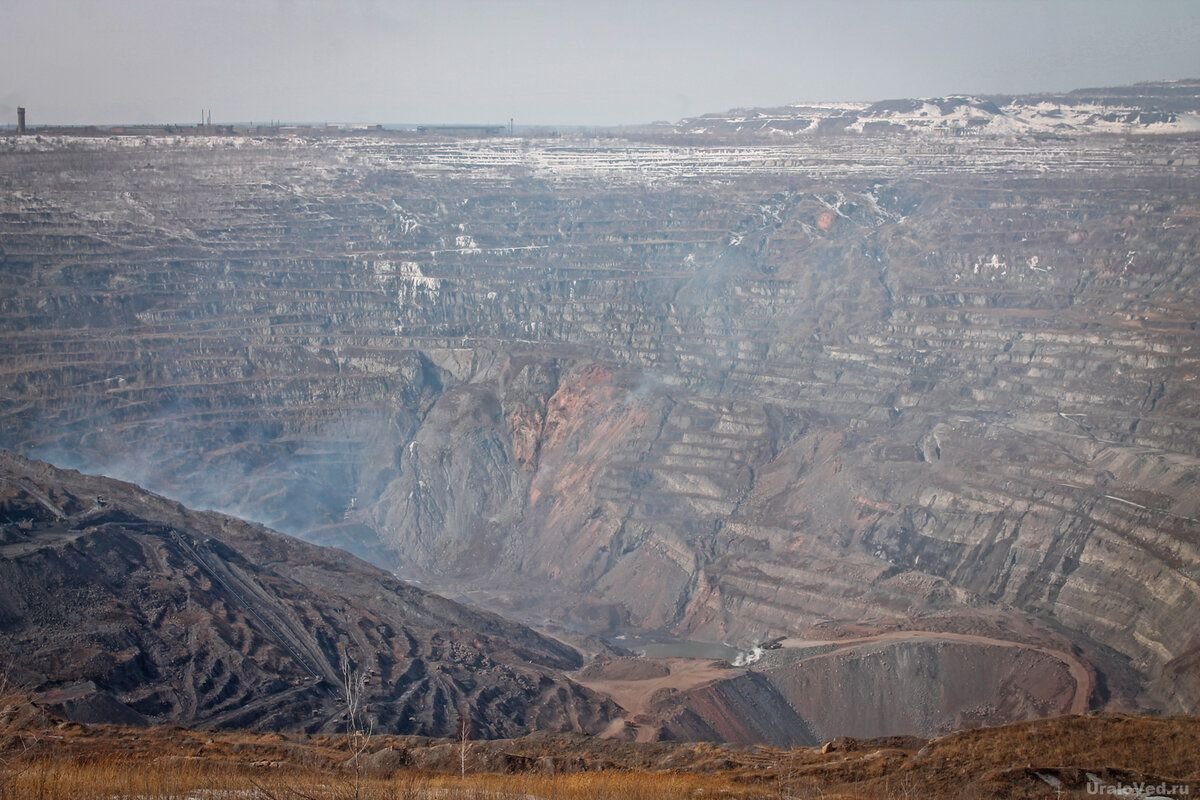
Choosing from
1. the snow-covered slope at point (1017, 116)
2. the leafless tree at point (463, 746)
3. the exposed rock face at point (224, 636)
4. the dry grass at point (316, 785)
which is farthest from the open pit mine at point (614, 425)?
the dry grass at point (316, 785)

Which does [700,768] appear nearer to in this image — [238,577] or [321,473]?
[238,577]

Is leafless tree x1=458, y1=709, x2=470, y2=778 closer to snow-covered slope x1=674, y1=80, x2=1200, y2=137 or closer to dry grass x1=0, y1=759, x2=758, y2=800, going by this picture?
dry grass x1=0, y1=759, x2=758, y2=800

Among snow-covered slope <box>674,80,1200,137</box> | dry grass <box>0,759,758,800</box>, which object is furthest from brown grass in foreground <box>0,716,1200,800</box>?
snow-covered slope <box>674,80,1200,137</box>

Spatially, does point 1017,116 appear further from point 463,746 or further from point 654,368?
point 463,746

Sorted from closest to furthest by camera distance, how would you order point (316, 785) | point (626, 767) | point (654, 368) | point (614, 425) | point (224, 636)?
point (316, 785), point (626, 767), point (224, 636), point (614, 425), point (654, 368)

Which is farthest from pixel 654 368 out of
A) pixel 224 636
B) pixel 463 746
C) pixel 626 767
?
pixel 463 746

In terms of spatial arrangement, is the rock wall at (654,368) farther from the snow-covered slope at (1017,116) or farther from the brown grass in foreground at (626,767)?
the brown grass in foreground at (626,767)

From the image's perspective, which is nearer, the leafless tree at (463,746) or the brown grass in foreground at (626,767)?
the leafless tree at (463,746)
